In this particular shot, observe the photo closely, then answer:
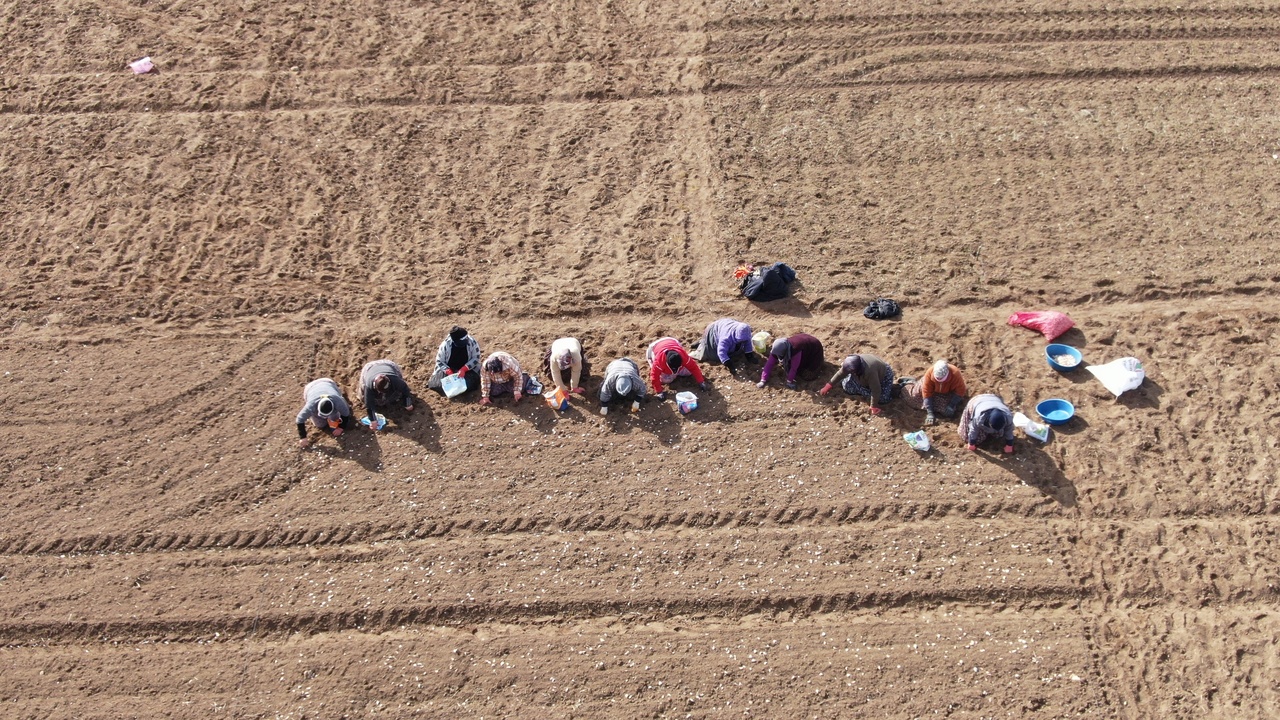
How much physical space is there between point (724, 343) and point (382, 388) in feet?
14.0

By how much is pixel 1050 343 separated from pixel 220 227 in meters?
12.0

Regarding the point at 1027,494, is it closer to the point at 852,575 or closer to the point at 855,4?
the point at 852,575

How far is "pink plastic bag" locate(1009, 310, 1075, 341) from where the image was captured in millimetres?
11383

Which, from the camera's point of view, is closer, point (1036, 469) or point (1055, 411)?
point (1036, 469)

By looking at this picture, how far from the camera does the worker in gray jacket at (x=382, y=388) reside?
10703 mm

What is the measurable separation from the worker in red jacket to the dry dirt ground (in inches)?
19.5

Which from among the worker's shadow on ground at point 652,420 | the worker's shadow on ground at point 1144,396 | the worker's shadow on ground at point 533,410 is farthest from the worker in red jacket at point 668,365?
the worker's shadow on ground at point 1144,396

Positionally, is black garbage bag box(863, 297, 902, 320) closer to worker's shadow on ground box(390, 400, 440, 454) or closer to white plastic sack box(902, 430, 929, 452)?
white plastic sack box(902, 430, 929, 452)

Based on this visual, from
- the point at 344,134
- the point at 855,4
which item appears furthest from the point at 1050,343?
the point at 344,134

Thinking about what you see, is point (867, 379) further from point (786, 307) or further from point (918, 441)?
point (786, 307)

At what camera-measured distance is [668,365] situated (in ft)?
35.8

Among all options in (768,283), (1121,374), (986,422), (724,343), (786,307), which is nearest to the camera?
(986,422)

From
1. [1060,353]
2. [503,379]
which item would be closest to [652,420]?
[503,379]

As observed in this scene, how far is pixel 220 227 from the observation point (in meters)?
13.2
